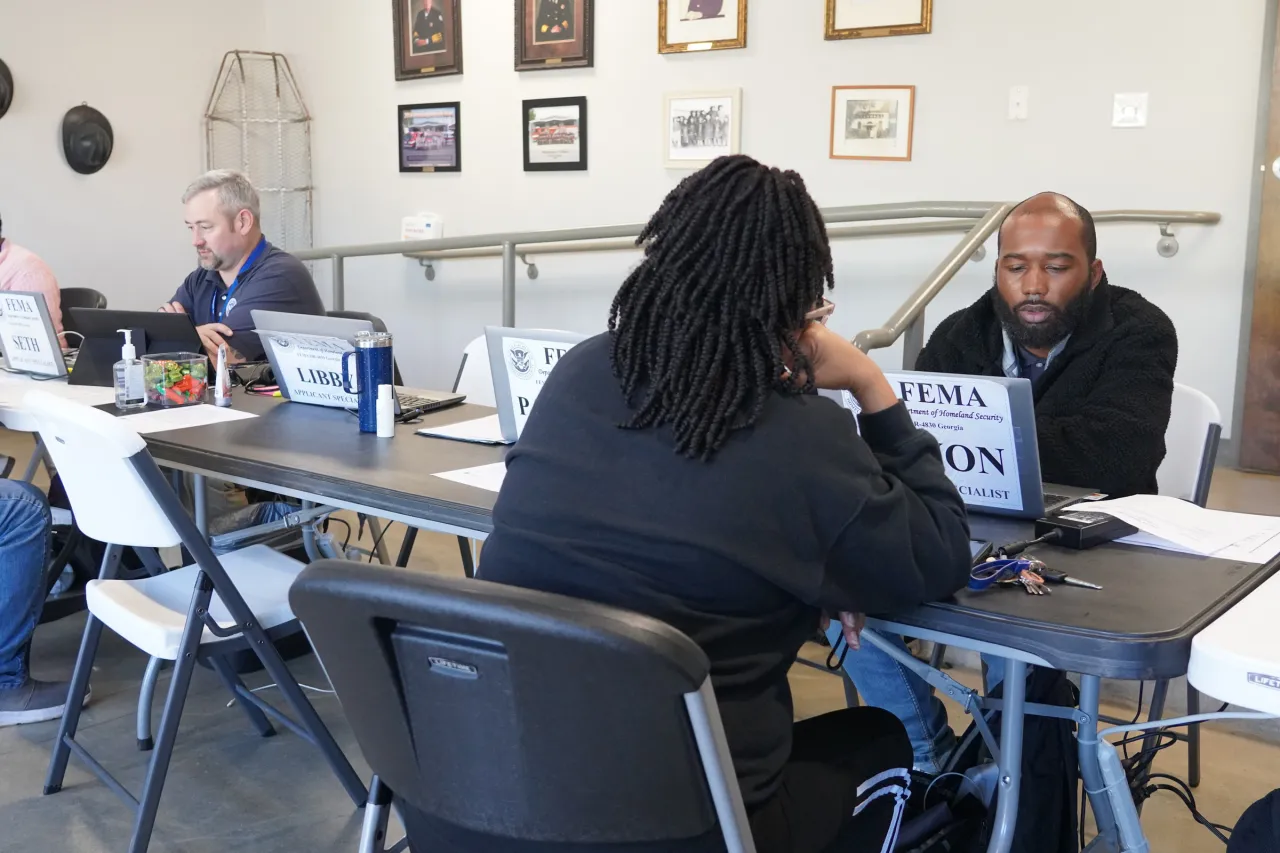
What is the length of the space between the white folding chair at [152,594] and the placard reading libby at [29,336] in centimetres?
103

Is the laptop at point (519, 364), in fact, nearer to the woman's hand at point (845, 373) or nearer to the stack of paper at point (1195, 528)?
the woman's hand at point (845, 373)

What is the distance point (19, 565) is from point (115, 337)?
1.92 feet

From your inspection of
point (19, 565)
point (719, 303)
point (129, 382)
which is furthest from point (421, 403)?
point (719, 303)

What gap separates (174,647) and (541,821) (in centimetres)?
106

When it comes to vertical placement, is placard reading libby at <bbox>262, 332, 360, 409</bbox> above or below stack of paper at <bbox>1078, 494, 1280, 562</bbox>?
above

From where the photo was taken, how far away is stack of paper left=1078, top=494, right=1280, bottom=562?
1433 millimetres

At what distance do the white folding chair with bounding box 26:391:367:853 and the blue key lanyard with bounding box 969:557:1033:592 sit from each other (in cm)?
94

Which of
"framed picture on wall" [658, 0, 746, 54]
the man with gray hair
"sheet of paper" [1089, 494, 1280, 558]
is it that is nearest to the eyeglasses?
"sheet of paper" [1089, 494, 1280, 558]

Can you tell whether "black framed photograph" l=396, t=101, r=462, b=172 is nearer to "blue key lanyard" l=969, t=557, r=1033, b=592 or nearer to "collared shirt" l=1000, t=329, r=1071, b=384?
"collared shirt" l=1000, t=329, r=1071, b=384

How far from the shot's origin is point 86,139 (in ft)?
18.5

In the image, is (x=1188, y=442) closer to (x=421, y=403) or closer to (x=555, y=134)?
(x=421, y=403)

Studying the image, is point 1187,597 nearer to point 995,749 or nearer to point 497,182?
point 995,749

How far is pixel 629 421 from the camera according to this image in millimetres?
1125

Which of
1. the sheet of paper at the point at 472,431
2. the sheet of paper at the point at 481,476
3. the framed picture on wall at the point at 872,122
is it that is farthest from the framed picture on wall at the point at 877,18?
the sheet of paper at the point at 481,476
